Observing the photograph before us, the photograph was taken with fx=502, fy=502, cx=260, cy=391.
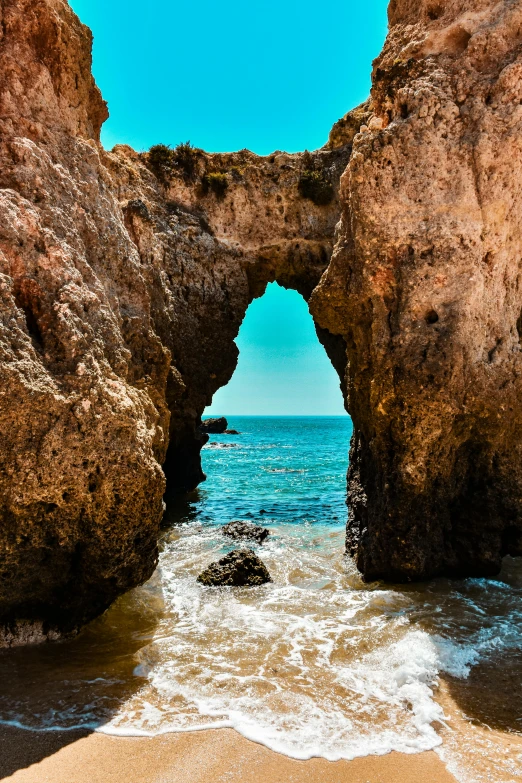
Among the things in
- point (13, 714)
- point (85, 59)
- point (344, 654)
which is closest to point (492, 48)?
point (85, 59)

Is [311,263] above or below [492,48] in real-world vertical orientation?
below

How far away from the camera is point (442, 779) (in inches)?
160

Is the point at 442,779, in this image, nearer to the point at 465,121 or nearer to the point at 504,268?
the point at 504,268

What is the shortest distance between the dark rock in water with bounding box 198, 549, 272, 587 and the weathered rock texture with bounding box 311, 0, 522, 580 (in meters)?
1.93

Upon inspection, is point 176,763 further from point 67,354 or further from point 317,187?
point 317,187

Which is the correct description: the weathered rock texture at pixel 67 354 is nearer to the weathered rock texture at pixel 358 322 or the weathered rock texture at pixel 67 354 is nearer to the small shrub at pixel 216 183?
the weathered rock texture at pixel 358 322

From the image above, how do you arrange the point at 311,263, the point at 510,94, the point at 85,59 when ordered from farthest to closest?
the point at 311,263
the point at 85,59
the point at 510,94

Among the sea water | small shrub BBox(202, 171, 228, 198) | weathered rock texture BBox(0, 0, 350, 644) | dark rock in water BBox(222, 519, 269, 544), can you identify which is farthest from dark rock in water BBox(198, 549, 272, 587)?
small shrub BBox(202, 171, 228, 198)

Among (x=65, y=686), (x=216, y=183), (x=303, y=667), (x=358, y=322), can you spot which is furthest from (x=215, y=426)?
(x=65, y=686)

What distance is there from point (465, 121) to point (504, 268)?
2654 millimetres

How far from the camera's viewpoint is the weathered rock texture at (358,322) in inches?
241

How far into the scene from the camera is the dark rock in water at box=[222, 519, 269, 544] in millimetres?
12695

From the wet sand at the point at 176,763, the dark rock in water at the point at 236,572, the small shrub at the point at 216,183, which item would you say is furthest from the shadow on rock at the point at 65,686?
the small shrub at the point at 216,183

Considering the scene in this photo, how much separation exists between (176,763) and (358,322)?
7516 millimetres
